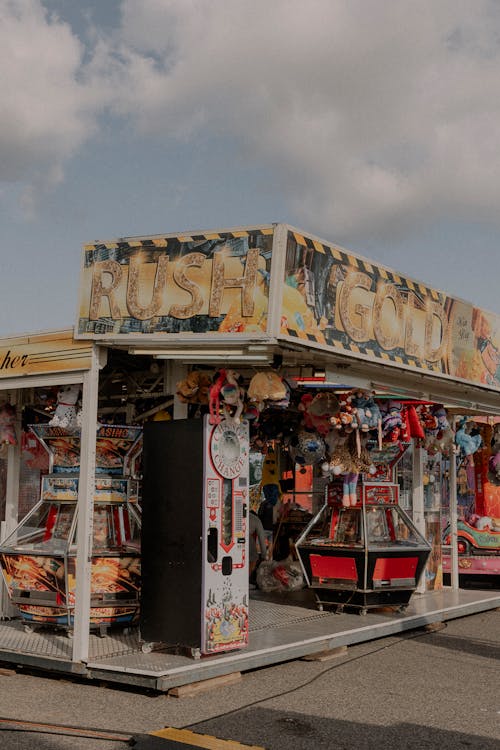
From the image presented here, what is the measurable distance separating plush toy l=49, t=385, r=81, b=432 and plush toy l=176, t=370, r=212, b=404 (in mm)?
1087

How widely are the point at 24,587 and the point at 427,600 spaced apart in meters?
5.79

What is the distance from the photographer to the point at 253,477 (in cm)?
1648

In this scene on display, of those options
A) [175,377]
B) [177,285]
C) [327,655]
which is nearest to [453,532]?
[327,655]

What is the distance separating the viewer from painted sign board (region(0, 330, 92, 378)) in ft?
26.4

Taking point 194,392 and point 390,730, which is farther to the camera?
point 194,392

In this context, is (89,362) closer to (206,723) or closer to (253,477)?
(206,723)

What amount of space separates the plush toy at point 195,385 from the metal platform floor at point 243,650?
2432 mm

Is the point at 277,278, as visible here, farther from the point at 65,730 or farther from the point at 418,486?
the point at 418,486

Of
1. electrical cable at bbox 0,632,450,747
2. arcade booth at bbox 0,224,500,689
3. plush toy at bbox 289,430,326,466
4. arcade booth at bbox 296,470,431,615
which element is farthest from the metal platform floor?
plush toy at bbox 289,430,326,466

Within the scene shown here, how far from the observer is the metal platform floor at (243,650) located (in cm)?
726

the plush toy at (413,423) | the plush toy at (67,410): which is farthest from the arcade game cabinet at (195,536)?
the plush toy at (413,423)

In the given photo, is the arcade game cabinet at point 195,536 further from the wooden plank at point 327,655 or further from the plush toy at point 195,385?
the wooden plank at point 327,655

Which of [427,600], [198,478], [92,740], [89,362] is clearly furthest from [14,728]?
[427,600]

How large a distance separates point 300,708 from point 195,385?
10.2 ft
